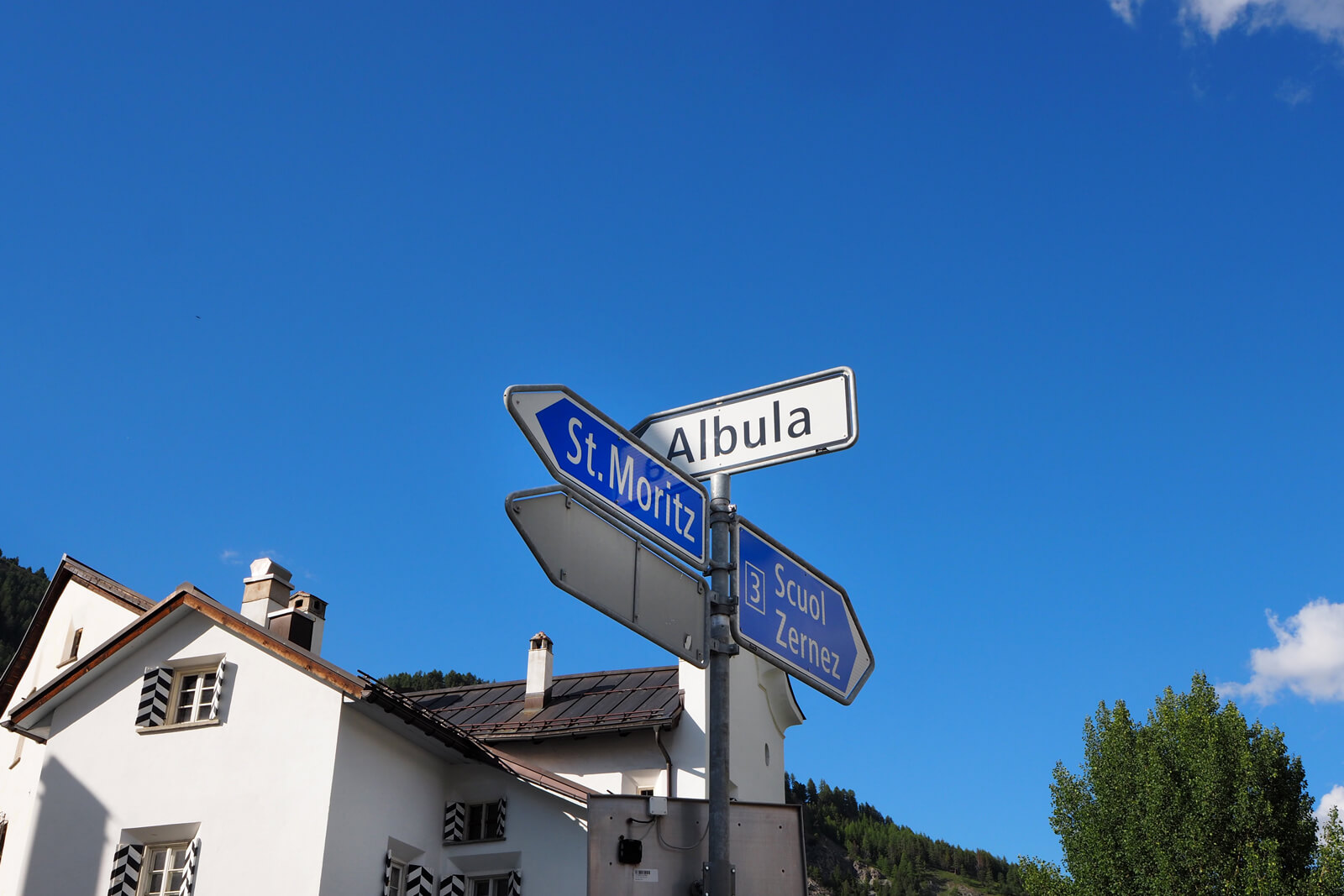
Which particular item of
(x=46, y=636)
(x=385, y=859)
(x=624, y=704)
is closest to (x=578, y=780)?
(x=624, y=704)

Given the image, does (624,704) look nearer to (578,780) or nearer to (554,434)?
(578,780)

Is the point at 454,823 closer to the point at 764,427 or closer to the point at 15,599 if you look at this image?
the point at 764,427

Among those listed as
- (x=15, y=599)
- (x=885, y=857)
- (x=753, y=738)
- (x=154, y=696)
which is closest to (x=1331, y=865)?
(x=753, y=738)

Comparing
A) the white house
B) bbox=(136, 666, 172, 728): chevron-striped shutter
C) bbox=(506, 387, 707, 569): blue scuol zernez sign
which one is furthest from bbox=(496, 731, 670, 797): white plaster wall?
bbox=(506, 387, 707, 569): blue scuol zernez sign

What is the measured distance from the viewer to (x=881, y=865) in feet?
447

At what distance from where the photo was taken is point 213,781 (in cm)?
1733

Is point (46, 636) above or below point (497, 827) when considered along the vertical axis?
above

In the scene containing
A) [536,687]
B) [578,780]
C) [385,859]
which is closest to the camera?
[385,859]

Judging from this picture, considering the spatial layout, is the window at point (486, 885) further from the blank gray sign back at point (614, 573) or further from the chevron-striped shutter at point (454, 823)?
the blank gray sign back at point (614, 573)

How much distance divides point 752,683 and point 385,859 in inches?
368

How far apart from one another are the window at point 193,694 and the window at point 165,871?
2.01m

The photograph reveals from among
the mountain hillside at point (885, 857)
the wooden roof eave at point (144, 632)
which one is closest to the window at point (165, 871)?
the wooden roof eave at point (144, 632)

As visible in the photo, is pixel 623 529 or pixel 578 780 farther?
pixel 578 780

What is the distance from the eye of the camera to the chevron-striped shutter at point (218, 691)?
18.0m
